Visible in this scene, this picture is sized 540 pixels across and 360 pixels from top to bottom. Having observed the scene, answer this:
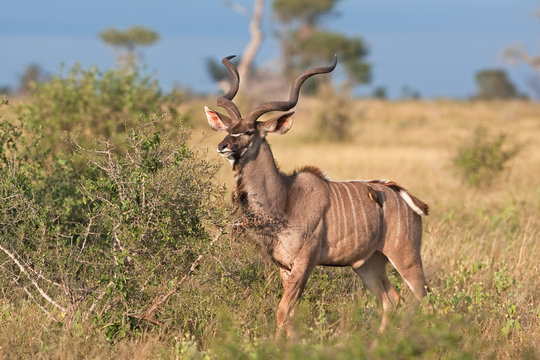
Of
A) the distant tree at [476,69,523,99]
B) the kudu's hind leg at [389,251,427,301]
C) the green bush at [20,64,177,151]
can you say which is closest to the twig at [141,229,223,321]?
the kudu's hind leg at [389,251,427,301]

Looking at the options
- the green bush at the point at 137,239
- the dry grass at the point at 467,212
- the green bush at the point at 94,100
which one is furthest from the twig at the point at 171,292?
the green bush at the point at 94,100

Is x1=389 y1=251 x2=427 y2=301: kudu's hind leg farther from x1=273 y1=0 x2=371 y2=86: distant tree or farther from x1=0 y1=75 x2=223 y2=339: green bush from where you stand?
x1=273 y1=0 x2=371 y2=86: distant tree

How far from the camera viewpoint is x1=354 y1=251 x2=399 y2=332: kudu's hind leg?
19.1 ft

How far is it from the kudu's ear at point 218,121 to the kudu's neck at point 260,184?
11.0 inches

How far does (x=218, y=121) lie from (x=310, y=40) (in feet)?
125

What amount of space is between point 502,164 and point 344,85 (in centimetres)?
966

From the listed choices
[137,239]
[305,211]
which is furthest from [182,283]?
[305,211]

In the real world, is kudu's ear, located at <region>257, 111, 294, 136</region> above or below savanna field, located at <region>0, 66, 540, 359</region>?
above

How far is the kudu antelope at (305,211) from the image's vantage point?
5.12 meters

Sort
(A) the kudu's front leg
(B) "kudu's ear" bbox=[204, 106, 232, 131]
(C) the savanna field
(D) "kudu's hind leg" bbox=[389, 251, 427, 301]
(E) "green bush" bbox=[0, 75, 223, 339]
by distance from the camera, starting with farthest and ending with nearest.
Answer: (D) "kudu's hind leg" bbox=[389, 251, 427, 301], (B) "kudu's ear" bbox=[204, 106, 232, 131], (A) the kudu's front leg, (E) "green bush" bbox=[0, 75, 223, 339], (C) the savanna field

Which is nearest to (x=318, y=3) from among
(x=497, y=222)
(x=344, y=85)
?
(x=344, y=85)

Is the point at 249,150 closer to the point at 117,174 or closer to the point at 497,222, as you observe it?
the point at 117,174

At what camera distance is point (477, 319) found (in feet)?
18.1

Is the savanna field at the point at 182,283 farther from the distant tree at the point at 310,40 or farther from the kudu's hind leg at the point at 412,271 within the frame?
the distant tree at the point at 310,40
